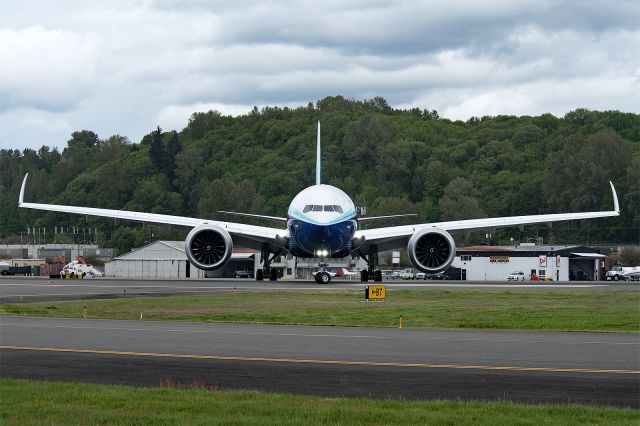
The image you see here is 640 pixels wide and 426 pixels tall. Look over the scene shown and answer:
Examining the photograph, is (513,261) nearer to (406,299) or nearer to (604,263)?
(604,263)

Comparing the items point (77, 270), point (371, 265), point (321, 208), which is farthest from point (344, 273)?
point (321, 208)

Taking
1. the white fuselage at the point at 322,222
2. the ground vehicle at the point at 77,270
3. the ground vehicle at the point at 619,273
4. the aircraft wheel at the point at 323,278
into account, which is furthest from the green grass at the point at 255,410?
the ground vehicle at the point at 619,273

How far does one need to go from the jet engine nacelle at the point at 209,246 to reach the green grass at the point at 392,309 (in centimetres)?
1402

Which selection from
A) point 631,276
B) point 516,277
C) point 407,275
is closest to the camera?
point 516,277

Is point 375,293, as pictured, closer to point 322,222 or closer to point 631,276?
point 322,222

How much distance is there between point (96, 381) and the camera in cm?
1798

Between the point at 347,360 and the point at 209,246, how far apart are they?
137ft

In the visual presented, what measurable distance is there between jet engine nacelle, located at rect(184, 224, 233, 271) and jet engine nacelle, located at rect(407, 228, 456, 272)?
10836 millimetres

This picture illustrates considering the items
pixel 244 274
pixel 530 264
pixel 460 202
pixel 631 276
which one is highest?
pixel 460 202

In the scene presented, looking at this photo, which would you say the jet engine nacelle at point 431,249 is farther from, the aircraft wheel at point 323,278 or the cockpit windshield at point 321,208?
the aircraft wheel at point 323,278

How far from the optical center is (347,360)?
21.1 metres

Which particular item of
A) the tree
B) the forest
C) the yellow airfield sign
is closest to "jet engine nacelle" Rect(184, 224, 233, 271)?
the yellow airfield sign

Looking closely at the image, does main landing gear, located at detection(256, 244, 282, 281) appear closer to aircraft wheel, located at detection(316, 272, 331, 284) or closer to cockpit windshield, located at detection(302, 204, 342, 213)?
aircraft wheel, located at detection(316, 272, 331, 284)

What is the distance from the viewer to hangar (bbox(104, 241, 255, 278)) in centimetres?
10325
